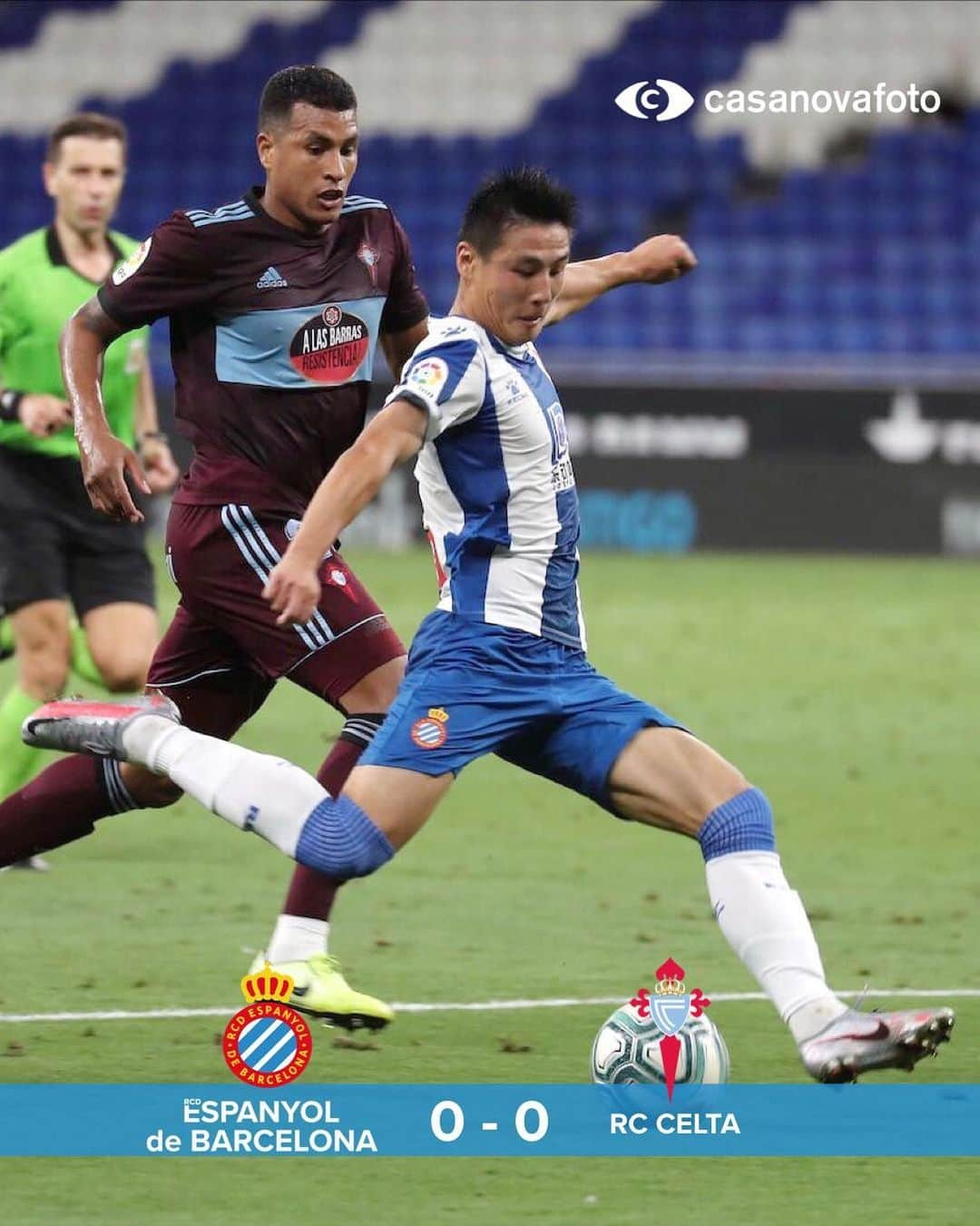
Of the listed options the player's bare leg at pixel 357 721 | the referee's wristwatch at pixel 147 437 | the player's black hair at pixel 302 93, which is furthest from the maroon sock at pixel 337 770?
the referee's wristwatch at pixel 147 437

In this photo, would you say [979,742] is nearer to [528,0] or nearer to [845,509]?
[845,509]

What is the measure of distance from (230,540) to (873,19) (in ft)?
63.8

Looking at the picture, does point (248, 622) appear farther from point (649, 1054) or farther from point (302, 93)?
point (649, 1054)

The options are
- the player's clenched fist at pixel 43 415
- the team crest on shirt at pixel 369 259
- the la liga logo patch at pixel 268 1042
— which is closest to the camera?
the la liga logo patch at pixel 268 1042

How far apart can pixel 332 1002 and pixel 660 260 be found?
207 centimetres

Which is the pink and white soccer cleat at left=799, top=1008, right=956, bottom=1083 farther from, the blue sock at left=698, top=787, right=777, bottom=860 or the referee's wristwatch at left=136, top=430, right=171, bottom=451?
the referee's wristwatch at left=136, top=430, right=171, bottom=451

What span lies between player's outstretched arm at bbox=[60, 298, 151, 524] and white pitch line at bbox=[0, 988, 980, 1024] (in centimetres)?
120

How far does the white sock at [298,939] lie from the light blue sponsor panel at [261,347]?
4.30 ft

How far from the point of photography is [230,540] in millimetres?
6000

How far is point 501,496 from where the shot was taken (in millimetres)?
5320

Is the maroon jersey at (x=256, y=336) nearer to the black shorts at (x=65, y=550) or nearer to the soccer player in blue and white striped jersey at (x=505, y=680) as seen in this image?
the soccer player in blue and white striped jersey at (x=505, y=680)

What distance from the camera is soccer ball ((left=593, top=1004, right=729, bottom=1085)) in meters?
4.99

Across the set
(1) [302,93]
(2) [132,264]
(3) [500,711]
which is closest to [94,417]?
(2) [132,264]

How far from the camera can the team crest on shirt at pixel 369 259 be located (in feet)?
20.1
